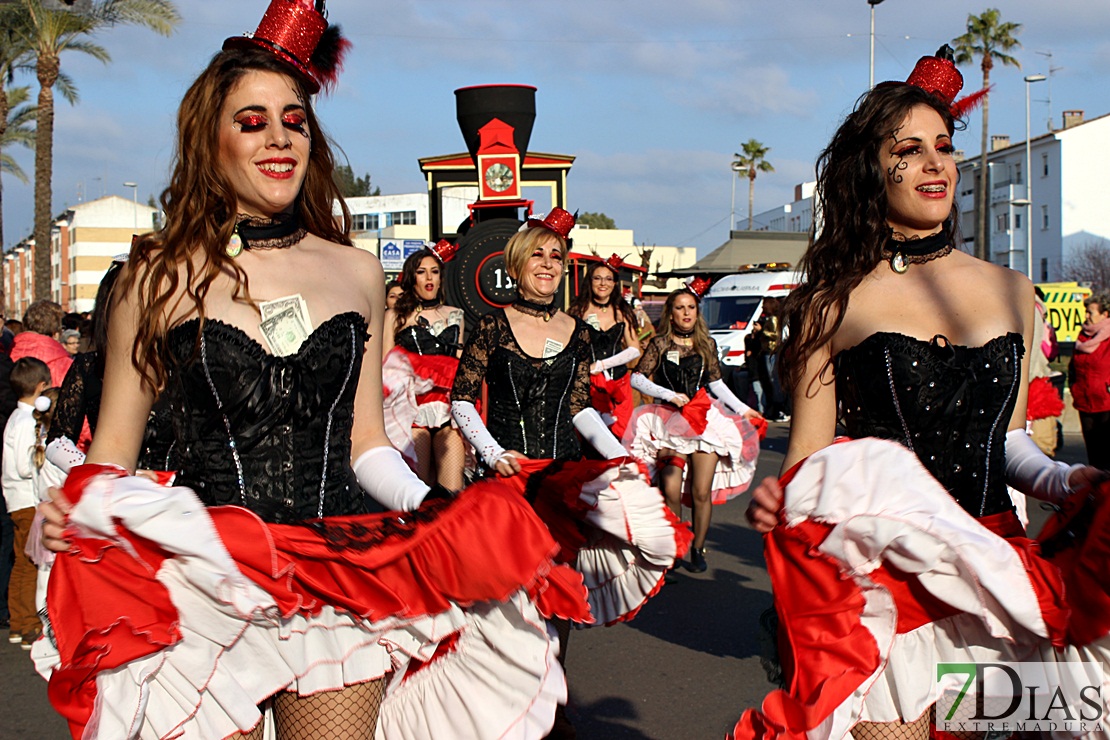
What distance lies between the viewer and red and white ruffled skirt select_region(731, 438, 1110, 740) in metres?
2.54

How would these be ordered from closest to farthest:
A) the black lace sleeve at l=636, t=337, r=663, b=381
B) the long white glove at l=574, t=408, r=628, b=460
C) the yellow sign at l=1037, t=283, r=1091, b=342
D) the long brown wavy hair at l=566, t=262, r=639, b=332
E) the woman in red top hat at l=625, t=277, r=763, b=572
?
the long white glove at l=574, t=408, r=628, b=460 → the woman in red top hat at l=625, t=277, r=763, b=572 → the black lace sleeve at l=636, t=337, r=663, b=381 → the long brown wavy hair at l=566, t=262, r=639, b=332 → the yellow sign at l=1037, t=283, r=1091, b=342

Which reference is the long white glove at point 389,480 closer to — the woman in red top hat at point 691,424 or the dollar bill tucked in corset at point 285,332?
the dollar bill tucked in corset at point 285,332

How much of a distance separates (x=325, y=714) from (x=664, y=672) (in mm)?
3388

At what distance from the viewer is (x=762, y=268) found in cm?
2481

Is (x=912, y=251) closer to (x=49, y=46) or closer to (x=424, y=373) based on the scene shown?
(x=424, y=373)

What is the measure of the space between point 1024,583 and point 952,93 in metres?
1.50

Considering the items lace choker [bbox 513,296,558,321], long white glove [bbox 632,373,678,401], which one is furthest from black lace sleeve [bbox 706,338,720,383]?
lace choker [bbox 513,296,558,321]

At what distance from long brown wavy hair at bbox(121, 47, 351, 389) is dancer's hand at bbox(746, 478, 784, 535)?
133 cm

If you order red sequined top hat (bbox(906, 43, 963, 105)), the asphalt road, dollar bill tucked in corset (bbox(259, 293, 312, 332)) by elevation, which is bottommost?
the asphalt road

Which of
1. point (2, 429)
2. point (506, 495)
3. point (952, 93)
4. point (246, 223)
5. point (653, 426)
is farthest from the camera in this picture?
point (653, 426)

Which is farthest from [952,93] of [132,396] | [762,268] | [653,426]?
[762,268]

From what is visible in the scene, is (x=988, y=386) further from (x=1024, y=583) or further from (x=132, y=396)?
(x=132, y=396)

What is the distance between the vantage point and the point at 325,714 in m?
2.56

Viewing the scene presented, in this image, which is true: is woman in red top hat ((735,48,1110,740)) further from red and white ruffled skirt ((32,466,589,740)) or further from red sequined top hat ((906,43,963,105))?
red and white ruffled skirt ((32,466,589,740))
